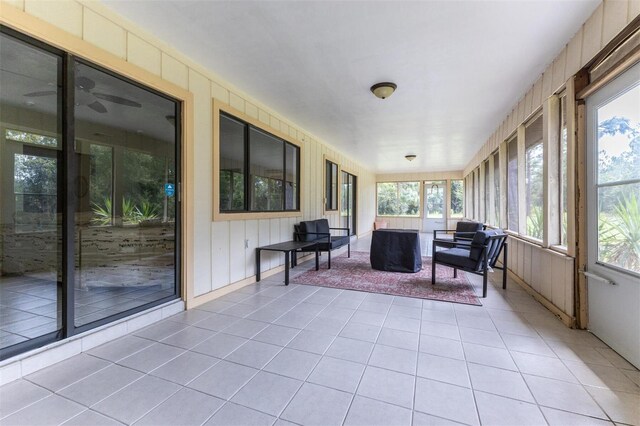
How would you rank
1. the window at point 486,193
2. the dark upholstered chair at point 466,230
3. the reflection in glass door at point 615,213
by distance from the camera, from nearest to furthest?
the reflection in glass door at point 615,213 < the dark upholstered chair at point 466,230 < the window at point 486,193

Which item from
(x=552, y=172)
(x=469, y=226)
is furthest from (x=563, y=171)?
(x=469, y=226)

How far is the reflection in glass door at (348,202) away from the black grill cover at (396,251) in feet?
10.9

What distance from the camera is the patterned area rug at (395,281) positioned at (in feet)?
11.3

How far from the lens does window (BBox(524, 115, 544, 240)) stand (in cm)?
342

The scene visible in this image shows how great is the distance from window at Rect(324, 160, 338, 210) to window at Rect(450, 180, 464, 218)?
20.2 feet

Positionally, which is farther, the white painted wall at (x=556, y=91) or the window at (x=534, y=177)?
the window at (x=534, y=177)

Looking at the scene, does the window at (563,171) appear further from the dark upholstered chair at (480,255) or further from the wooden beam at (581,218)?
the dark upholstered chair at (480,255)

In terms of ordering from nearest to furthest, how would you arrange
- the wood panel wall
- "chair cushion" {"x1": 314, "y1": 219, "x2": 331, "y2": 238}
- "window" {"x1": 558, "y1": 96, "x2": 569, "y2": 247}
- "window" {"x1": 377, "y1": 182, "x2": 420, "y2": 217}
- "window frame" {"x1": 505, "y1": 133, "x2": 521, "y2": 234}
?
the wood panel wall
"window" {"x1": 558, "y1": 96, "x2": 569, "y2": 247}
"window frame" {"x1": 505, "y1": 133, "x2": 521, "y2": 234}
"chair cushion" {"x1": 314, "y1": 219, "x2": 331, "y2": 238}
"window" {"x1": 377, "y1": 182, "x2": 420, "y2": 217}

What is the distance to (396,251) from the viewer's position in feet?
15.3

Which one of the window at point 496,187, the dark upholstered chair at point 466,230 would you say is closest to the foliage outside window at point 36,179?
the dark upholstered chair at point 466,230

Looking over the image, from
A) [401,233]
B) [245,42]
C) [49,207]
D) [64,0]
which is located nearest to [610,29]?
[245,42]

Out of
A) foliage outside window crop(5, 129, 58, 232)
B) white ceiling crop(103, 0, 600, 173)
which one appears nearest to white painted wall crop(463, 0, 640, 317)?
white ceiling crop(103, 0, 600, 173)

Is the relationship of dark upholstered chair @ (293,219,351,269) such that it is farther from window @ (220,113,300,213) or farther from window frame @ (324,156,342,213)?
window frame @ (324,156,342,213)

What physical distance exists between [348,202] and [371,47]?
640 centimetres
